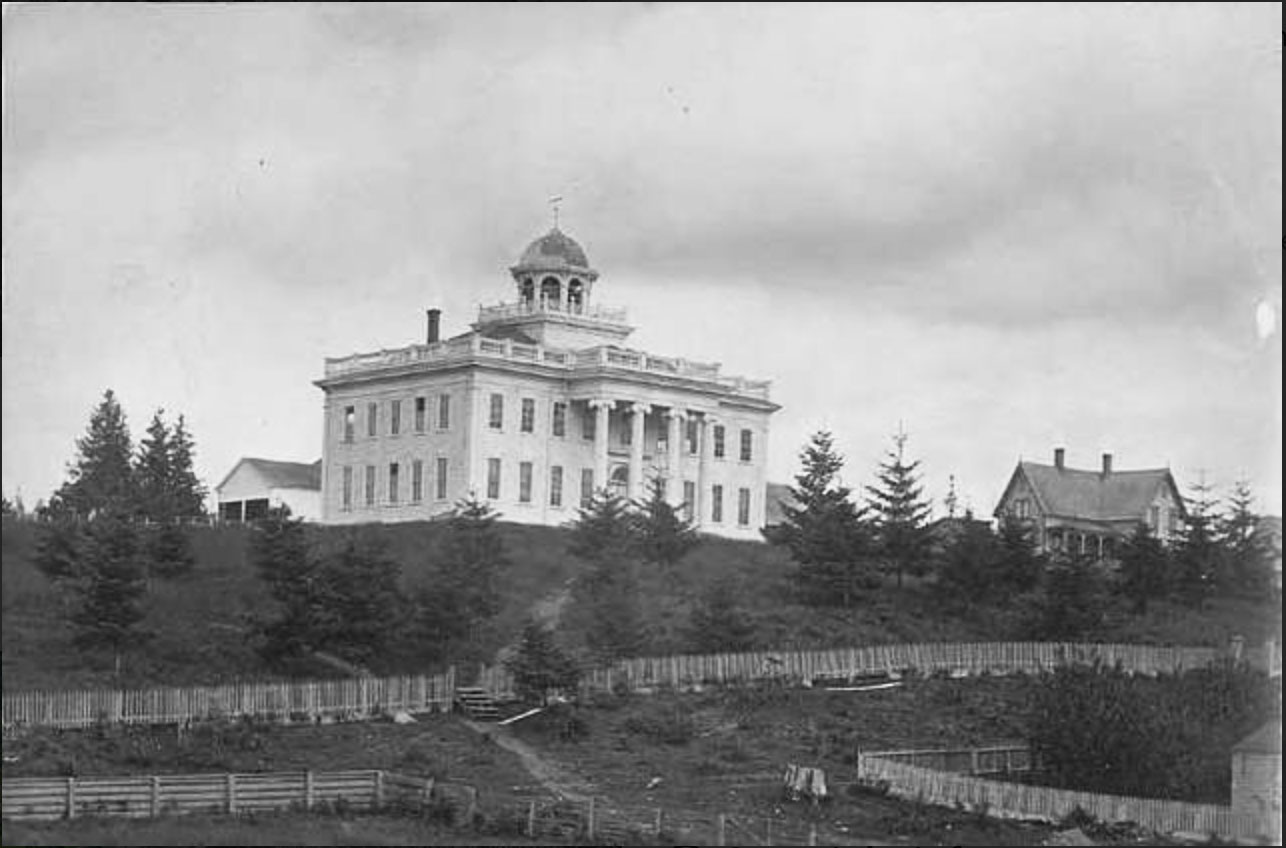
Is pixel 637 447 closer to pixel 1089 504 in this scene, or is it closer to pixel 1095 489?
pixel 1095 489

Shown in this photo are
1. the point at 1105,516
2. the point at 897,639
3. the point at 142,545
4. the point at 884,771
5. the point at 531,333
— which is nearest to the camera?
the point at 884,771

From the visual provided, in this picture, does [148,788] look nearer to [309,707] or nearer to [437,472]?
[309,707]

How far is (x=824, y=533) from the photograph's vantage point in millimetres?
23672

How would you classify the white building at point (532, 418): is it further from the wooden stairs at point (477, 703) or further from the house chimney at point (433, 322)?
the wooden stairs at point (477, 703)

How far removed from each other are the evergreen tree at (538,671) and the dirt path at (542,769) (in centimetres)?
65

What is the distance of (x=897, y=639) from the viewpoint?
23922mm

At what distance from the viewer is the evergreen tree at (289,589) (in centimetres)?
1900

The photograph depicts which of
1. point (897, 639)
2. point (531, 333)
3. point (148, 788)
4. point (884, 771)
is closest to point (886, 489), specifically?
point (897, 639)

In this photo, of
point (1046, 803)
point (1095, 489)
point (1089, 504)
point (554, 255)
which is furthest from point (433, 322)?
point (1089, 504)

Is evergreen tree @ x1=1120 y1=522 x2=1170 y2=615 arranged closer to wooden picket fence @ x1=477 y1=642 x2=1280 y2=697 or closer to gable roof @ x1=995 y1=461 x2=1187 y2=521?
gable roof @ x1=995 y1=461 x2=1187 y2=521

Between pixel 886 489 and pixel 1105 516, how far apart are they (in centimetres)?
317

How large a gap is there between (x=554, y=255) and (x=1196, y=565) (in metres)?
10.3

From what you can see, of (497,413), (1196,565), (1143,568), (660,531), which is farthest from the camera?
(1143,568)

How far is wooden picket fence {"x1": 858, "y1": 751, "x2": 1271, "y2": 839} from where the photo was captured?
54.7 ft
